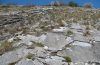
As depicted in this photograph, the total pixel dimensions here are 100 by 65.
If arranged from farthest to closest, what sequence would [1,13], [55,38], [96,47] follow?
[1,13] < [55,38] < [96,47]

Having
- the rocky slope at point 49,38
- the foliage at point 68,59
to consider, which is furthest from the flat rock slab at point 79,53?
the foliage at point 68,59

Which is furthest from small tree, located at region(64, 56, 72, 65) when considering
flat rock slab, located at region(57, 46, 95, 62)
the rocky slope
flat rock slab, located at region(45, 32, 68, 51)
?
flat rock slab, located at region(45, 32, 68, 51)

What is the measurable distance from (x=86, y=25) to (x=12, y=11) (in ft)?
15.4

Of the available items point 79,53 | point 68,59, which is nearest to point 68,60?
point 68,59

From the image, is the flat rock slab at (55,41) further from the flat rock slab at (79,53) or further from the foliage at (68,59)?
the foliage at (68,59)

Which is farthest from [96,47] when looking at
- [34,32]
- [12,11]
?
[12,11]

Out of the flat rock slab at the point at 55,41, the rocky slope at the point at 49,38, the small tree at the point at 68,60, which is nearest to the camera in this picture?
the small tree at the point at 68,60

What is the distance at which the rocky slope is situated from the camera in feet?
27.0

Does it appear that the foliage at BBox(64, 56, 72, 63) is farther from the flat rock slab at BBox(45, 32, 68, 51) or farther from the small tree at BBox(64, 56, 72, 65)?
the flat rock slab at BBox(45, 32, 68, 51)

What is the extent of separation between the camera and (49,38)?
9.86 m

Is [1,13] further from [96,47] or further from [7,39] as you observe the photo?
[96,47]

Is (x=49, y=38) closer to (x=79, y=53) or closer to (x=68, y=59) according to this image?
(x=79, y=53)

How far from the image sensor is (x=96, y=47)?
915cm

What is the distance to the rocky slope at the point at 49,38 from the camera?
27.0 feet
